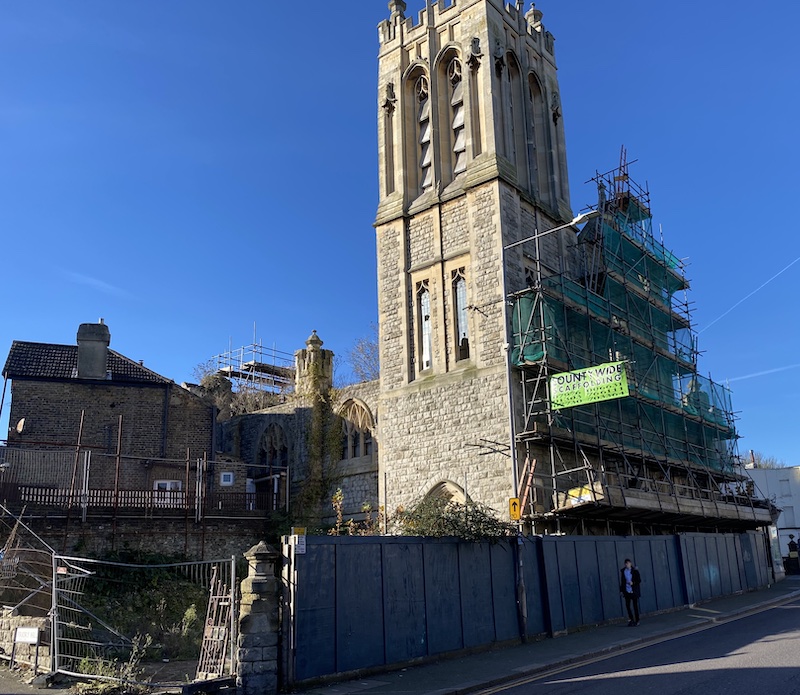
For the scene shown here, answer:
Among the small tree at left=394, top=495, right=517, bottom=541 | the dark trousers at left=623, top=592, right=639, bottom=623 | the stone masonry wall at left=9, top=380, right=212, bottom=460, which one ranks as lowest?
the dark trousers at left=623, top=592, right=639, bottom=623

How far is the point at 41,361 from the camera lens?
30.4m

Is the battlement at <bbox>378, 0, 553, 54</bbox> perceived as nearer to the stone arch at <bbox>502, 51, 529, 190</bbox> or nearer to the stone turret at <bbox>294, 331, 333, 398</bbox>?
the stone arch at <bbox>502, 51, 529, 190</bbox>

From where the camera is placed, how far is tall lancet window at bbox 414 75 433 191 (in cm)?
2802

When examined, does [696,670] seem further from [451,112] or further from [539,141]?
[539,141]

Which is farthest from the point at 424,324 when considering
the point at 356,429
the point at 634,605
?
the point at 634,605

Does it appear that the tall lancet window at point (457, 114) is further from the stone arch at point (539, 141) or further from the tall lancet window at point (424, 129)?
the stone arch at point (539, 141)

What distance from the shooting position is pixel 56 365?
30.4m

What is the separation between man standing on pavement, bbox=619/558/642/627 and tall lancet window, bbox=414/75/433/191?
15.1 meters

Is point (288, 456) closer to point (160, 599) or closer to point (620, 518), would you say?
point (160, 599)

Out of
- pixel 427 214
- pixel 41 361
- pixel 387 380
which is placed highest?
pixel 427 214

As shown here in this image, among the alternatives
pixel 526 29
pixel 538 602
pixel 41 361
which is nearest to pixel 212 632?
pixel 538 602

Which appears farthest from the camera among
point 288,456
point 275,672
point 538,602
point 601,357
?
point 288,456

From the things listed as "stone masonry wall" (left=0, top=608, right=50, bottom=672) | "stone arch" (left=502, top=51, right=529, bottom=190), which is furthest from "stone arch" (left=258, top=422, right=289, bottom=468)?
"stone masonry wall" (left=0, top=608, right=50, bottom=672)

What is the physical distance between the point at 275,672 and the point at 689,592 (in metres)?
15.0
